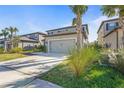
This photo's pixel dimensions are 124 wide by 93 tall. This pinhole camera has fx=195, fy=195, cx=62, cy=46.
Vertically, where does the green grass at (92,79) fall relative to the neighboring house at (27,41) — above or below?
below

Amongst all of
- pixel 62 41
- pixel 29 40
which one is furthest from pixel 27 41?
pixel 62 41

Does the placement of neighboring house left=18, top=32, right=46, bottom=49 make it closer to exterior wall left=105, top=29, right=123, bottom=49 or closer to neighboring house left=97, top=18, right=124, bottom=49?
neighboring house left=97, top=18, right=124, bottom=49

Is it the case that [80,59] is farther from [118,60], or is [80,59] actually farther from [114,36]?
[114,36]

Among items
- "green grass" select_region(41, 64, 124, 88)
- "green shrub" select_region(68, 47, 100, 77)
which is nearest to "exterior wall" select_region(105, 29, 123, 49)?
"green grass" select_region(41, 64, 124, 88)

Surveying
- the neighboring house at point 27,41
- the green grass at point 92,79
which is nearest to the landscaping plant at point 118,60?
the green grass at point 92,79

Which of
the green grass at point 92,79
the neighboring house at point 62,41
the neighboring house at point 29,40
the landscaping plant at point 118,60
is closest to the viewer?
the green grass at point 92,79

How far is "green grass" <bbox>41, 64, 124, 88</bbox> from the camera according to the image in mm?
6277

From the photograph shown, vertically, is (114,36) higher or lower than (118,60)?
higher

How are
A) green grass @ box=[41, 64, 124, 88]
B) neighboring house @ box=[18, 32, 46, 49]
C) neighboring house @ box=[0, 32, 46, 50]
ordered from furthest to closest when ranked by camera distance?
neighboring house @ box=[18, 32, 46, 49], neighboring house @ box=[0, 32, 46, 50], green grass @ box=[41, 64, 124, 88]

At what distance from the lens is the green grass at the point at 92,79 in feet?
20.6

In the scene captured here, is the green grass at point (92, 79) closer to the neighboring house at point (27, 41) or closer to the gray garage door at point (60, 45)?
the gray garage door at point (60, 45)

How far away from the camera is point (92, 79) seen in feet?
21.9
